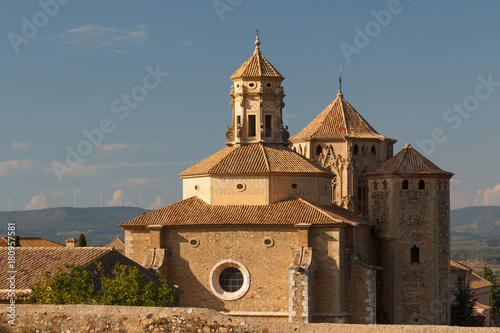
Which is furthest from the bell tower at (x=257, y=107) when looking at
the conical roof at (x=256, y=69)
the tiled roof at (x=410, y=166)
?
the tiled roof at (x=410, y=166)

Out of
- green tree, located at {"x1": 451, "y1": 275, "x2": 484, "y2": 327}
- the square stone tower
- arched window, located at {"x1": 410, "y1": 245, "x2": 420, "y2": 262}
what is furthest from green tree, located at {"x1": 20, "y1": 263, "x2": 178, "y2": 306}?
green tree, located at {"x1": 451, "y1": 275, "x2": 484, "y2": 327}

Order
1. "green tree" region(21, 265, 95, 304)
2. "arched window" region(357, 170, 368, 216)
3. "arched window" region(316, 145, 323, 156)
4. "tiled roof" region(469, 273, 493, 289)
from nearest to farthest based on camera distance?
"green tree" region(21, 265, 95, 304) → "arched window" region(357, 170, 368, 216) → "arched window" region(316, 145, 323, 156) → "tiled roof" region(469, 273, 493, 289)

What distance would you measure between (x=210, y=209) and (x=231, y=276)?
392 cm

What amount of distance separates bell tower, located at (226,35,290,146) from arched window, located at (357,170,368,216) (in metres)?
10.7

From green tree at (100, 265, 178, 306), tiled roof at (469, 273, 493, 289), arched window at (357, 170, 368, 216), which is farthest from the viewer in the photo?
tiled roof at (469, 273, 493, 289)

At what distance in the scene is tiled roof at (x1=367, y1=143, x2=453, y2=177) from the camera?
53438mm

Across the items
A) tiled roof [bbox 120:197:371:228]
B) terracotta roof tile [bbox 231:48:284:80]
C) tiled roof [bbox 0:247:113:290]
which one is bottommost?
tiled roof [bbox 0:247:113:290]

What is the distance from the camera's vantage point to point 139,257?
49625 millimetres

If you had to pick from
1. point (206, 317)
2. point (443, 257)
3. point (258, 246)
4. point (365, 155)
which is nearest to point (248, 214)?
point (258, 246)

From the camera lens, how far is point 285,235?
47375 mm

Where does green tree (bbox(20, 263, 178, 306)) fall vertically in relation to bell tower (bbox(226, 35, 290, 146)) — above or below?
below

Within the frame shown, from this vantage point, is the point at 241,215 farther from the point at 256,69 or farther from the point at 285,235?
the point at 256,69

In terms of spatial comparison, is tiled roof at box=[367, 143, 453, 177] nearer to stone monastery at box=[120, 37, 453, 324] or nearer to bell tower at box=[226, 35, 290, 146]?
stone monastery at box=[120, 37, 453, 324]

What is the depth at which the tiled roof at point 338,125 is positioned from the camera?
6406 cm
